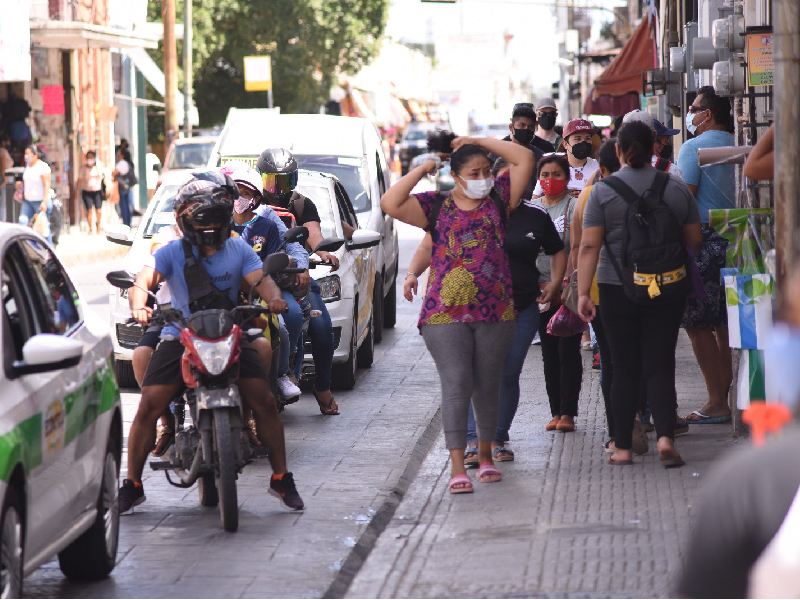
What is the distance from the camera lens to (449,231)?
270 inches

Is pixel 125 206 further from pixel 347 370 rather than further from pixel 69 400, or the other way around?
pixel 69 400

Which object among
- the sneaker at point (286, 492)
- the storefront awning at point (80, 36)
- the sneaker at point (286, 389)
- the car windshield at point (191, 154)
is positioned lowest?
the sneaker at point (286, 492)

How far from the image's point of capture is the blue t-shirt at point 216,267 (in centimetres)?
646

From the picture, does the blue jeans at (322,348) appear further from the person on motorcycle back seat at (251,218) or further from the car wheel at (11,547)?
the car wheel at (11,547)

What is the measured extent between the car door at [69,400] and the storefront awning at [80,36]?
22658 mm

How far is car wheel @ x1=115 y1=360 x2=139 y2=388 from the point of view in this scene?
10538 mm

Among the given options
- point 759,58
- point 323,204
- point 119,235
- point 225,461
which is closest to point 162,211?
point 323,204

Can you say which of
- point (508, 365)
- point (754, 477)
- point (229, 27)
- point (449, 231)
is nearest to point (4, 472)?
point (754, 477)

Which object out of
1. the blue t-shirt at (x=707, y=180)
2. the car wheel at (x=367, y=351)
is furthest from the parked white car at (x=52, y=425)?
the car wheel at (x=367, y=351)

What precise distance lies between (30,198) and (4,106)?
7391mm

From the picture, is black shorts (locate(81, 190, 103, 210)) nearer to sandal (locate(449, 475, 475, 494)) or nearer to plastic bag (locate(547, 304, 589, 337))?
plastic bag (locate(547, 304, 589, 337))

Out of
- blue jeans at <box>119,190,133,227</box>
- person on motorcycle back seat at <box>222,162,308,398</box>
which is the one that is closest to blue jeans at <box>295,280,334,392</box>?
person on motorcycle back seat at <box>222,162,308,398</box>

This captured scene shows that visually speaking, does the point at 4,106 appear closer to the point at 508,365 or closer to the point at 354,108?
the point at 508,365

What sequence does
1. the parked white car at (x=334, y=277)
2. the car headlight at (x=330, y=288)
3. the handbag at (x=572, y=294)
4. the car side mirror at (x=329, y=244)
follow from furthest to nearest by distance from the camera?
the car headlight at (x=330, y=288) → the parked white car at (x=334, y=277) → the car side mirror at (x=329, y=244) → the handbag at (x=572, y=294)
